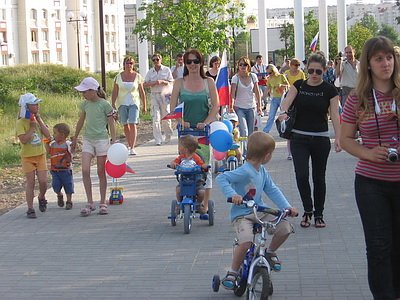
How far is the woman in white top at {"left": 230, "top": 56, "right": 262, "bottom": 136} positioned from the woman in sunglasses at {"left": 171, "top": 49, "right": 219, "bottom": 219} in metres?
3.87

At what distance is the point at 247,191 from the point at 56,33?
100.0m

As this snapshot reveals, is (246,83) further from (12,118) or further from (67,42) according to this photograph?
(67,42)

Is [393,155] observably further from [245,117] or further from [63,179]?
[245,117]

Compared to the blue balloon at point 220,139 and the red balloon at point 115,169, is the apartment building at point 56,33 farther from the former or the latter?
the blue balloon at point 220,139

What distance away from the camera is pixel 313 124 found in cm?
930

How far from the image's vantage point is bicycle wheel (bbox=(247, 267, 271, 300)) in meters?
5.91

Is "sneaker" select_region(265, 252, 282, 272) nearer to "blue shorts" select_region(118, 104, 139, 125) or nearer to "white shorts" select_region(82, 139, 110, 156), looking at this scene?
"white shorts" select_region(82, 139, 110, 156)

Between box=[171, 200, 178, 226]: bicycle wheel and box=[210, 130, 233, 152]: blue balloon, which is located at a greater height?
box=[210, 130, 233, 152]: blue balloon

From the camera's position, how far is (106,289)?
7.17 metres

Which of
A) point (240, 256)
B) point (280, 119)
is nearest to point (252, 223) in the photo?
point (240, 256)

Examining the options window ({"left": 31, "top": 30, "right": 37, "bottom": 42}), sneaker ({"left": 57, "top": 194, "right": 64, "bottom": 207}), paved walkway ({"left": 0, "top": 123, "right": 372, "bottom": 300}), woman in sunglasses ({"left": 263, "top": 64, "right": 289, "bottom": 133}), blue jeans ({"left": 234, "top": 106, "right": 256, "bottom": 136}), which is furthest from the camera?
window ({"left": 31, "top": 30, "right": 37, "bottom": 42})

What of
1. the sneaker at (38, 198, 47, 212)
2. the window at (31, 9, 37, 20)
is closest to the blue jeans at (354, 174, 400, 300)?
the sneaker at (38, 198, 47, 212)

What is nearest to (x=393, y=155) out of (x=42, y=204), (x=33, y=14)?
(x=42, y=204)

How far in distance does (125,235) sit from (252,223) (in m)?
3.40
